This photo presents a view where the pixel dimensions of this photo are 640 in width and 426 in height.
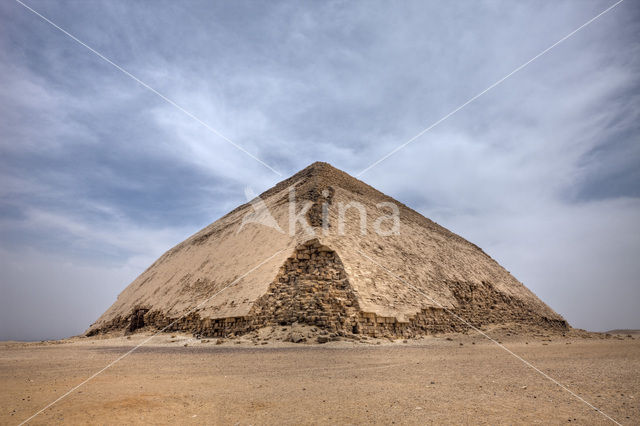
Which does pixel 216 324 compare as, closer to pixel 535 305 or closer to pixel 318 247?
pixel 318 247

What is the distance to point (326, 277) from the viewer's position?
14828 mm

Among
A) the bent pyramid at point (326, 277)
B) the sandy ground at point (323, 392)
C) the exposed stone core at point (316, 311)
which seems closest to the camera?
the sandy ground at point (323, 392)

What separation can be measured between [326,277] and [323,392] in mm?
9769

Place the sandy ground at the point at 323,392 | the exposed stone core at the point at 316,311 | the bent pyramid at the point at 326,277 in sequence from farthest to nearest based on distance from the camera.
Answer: the bent pyramid at the point at 326,277 → the exposed stone core at the point at 316,311 → the sandy ground at the point at 323,392

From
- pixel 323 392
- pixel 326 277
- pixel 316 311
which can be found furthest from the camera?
pixel 326 277

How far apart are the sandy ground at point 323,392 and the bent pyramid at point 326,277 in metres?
5.98

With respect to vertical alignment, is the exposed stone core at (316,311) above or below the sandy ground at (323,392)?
above

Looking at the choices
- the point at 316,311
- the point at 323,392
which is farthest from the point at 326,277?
the point at 323,392

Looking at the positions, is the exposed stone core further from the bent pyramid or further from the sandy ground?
the sandy ground

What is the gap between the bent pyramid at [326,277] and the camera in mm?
14309

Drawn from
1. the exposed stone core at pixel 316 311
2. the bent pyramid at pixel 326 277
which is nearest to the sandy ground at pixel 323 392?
the exposed stone core at pixel 316 311

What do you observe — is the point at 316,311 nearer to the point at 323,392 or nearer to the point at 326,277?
the point at 326,277

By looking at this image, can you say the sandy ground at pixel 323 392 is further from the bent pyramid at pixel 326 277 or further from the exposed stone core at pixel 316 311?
the bent pyramid at pixel 326 277

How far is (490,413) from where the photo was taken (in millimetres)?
3920
